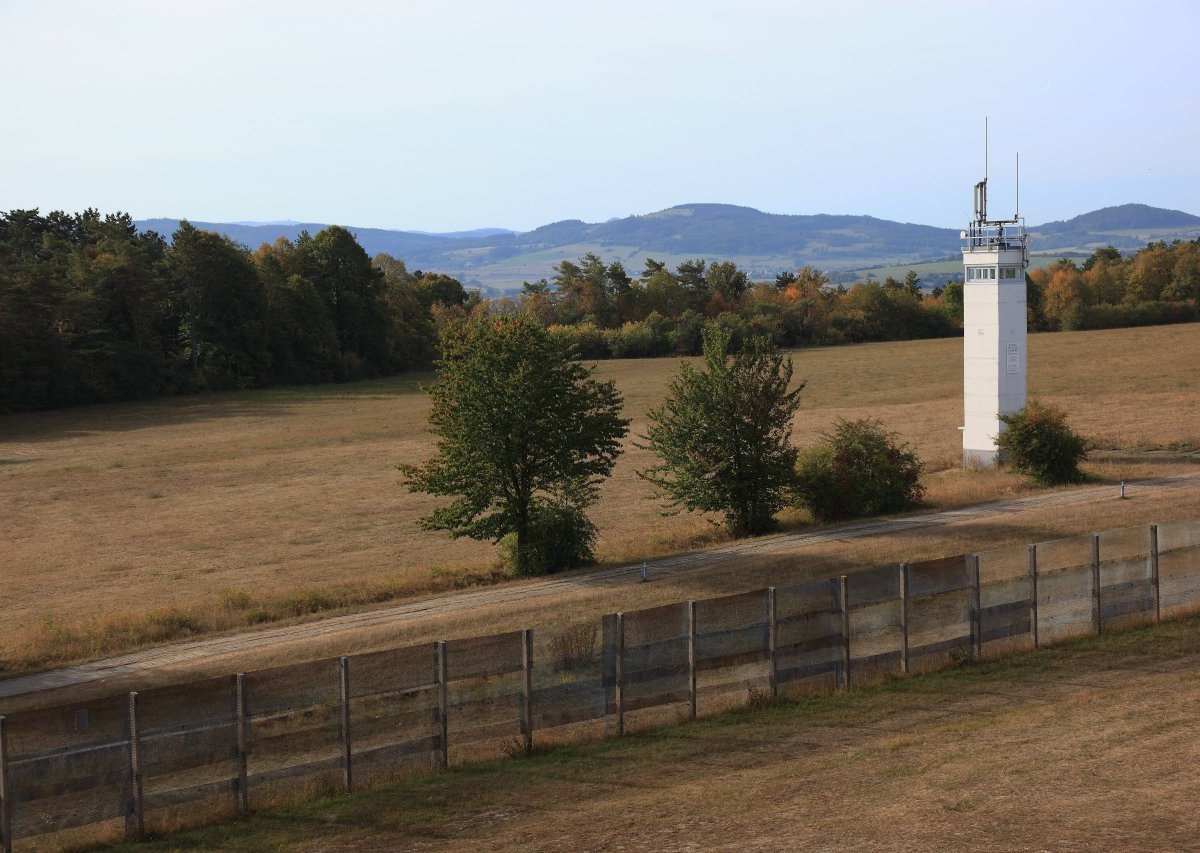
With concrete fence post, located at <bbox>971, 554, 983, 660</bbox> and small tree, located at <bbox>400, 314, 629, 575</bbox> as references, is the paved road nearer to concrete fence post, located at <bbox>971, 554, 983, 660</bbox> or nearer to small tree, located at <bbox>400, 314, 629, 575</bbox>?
small tree, located at <bbox>400, 314, 629, 575</bbox>

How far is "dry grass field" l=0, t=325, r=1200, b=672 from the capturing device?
33.9 m

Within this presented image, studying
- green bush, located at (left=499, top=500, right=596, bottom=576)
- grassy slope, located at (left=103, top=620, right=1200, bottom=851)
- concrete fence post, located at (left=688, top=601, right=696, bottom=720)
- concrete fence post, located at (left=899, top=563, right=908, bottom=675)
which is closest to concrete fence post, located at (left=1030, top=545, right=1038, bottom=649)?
grassy slope, located at (left=103, top=620, right=1200, bottom=851)

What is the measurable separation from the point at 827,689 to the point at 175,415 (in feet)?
277

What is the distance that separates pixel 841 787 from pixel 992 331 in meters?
40.1

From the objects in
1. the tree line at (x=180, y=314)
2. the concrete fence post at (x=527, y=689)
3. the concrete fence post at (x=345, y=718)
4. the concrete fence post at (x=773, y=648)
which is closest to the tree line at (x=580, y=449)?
the concrete fence post at (x=773, y=648)

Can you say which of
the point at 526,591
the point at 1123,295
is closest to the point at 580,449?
the point at 526,591

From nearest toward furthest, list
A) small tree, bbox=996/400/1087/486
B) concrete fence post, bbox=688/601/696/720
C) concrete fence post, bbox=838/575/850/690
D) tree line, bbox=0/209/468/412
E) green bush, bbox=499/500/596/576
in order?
concrete fence post, bbox=688/601/696/720 → concrete fence post, bbox=838/575/850/690 → green bush, bbox=499/500/596/576 → small tree, bbox=996/400/1087/486 → tree line, bbox=0/209/468/412

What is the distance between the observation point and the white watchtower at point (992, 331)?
2062 inches

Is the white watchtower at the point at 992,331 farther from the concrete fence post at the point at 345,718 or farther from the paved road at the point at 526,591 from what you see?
the concrete fence post at the point at 345,718

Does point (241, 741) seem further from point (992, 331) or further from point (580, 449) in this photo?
point (992, 331)

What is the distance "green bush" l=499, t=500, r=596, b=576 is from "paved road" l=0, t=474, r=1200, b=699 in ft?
4.15

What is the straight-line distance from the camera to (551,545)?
1476 inches

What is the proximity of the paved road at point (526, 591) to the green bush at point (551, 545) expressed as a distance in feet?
4.15

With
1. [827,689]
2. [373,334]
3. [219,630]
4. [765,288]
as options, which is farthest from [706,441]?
[765,288]
